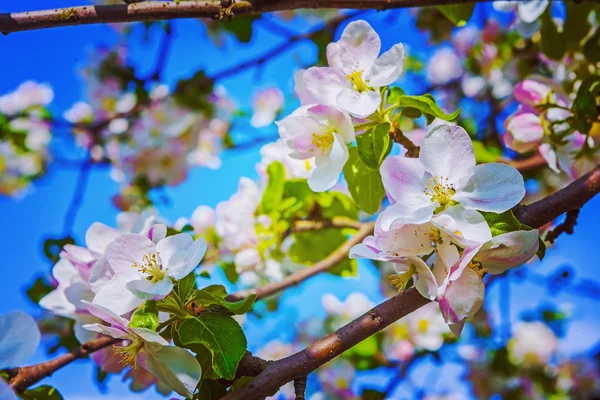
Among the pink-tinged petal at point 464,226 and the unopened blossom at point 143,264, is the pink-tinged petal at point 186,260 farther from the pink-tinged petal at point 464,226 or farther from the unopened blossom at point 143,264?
the pink-tinged petal at point 464,226

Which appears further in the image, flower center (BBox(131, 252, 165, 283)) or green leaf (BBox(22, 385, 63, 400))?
green leaf (BBox(22, 385, 63, 400))

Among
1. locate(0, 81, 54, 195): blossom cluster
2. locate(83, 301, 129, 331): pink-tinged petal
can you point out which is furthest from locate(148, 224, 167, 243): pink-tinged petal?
locate(0, 81, 54, 195): blossom cluster

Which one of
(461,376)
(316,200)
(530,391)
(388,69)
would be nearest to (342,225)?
(316,200)

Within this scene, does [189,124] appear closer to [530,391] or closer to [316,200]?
[316,200]

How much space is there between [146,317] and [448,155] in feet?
1.30

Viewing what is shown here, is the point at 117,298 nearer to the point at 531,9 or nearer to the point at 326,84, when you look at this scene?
the point at 326,84

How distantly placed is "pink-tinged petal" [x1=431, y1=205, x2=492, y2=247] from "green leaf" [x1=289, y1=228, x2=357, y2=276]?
2.49 feet

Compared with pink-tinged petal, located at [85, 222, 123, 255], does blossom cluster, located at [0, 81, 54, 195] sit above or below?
above

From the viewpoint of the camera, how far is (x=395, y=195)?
0.64 meters

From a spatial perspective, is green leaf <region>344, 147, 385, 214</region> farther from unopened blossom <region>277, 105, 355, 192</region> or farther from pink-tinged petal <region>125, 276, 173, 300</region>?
pink-tinged petal <region>125, 276, 173, 300</region>

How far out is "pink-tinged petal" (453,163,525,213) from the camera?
0.64 metres

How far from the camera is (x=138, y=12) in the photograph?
788mm

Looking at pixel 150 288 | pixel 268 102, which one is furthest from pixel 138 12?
pixel 268 102

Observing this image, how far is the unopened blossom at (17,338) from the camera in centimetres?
70
